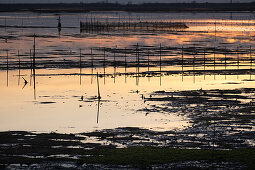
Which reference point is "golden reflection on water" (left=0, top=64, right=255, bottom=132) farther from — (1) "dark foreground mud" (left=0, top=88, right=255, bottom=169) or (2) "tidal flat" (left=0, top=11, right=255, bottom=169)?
(1) "dark foreground mud" (left=0, top=88, right=255, bottom=169)

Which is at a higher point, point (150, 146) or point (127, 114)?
point (127, 114)

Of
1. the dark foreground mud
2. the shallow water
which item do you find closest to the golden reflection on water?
the shallow water

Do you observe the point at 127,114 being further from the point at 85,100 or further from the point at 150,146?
the point at 150,146

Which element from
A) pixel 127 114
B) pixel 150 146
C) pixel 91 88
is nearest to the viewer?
pixel 150 146

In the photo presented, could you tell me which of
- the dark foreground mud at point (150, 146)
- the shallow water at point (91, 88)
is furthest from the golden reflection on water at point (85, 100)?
the dark foreground mud at point (150, 146)

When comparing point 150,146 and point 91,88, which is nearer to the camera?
point 150,146

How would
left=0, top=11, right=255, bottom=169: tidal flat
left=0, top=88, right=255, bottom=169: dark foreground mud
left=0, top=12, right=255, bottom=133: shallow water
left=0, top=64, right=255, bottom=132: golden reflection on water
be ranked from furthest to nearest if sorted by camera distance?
left=0, top=12, right=255, bottom=133: shallow water → left=0, top=64, right=255, bottom=132: golden reflection on water → left=0, top=11, right=255, bottom=169: tidal flat → left=0, top=88, right=255, bottom=169: dark foreground mud

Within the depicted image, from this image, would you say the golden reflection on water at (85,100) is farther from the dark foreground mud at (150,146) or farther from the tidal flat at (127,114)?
the dark foreground mud at (150,146)

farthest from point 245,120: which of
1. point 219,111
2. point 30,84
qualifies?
point 30,84

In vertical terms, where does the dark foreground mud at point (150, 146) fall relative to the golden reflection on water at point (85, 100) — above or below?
below

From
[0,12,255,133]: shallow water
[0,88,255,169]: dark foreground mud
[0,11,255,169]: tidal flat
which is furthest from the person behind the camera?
[0,12,255,133]: shallow water

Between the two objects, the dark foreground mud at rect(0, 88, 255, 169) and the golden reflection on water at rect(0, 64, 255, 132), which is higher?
the golden reflection on water at rect(0, 64, 255, 132)

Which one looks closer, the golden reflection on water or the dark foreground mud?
the dark foreground mud

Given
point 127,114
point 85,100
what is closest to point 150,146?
point 127,114
